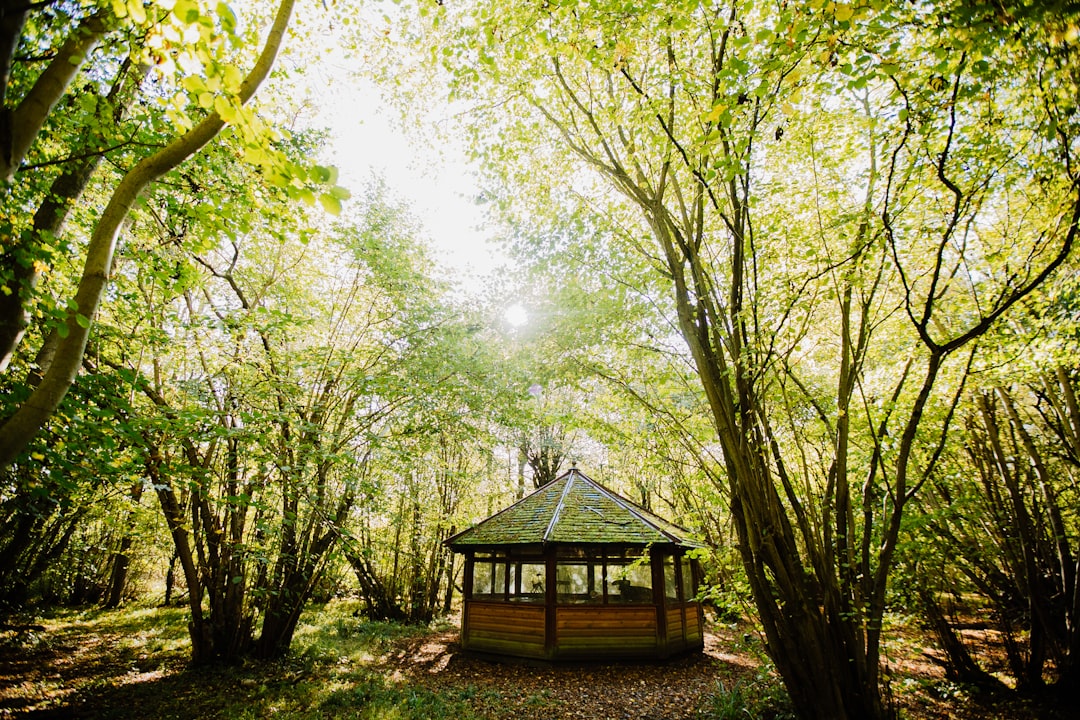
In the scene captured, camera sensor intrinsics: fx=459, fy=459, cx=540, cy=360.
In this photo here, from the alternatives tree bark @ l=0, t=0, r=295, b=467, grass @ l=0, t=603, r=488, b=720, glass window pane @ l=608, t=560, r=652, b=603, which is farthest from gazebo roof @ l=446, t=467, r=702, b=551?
tree bark @ l=0, t=0, r=295, b=467

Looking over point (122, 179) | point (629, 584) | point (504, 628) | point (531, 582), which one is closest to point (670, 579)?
point (629, 584)

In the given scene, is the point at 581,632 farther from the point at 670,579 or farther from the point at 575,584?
the point at 670,579

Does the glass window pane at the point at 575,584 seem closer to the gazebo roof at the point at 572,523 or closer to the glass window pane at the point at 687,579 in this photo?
the gazebo roof at the point at 572,523

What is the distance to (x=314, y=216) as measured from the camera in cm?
818

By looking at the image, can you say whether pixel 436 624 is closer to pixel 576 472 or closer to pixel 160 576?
pixel 576 472

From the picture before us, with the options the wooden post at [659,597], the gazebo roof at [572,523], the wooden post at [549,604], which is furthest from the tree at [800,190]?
the wooden post at [549,604]

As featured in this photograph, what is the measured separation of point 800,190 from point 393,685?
9.45m

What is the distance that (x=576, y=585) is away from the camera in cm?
1065

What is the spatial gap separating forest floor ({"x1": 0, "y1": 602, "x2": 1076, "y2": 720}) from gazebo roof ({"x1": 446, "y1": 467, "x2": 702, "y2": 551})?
2.39 m

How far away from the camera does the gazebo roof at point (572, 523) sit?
977 centimetres

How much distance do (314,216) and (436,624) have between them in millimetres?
12578

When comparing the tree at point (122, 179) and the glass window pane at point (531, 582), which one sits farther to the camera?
the glass window pane at point (531, 582)

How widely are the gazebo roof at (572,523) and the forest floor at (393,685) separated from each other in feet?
7.84

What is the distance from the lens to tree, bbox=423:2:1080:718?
2.61 meters
